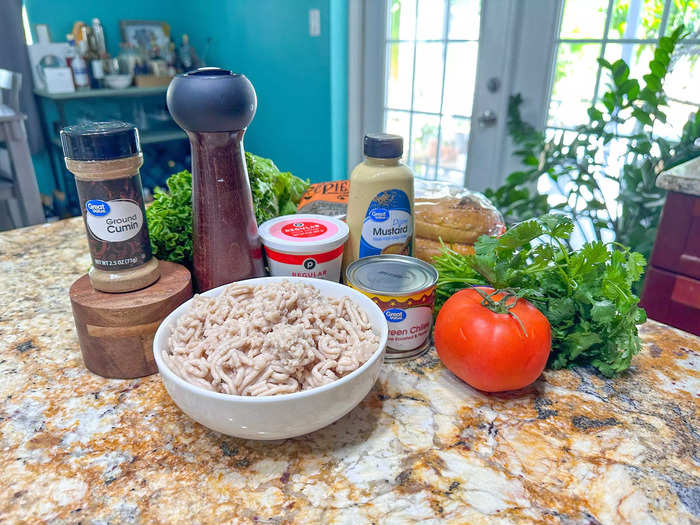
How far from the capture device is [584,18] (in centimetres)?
192

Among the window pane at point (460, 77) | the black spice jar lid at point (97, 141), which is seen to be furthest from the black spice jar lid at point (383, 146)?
the window pane at point (460, 77)

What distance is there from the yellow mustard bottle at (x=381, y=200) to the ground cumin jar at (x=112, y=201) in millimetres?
355

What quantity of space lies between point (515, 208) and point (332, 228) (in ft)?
4.13

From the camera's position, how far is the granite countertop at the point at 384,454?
51cm

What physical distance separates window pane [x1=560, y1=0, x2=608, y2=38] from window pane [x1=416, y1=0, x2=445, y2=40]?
1.94 feet

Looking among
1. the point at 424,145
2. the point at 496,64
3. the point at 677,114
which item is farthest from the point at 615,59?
the point at 424,145

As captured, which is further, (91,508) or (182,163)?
(182,163)

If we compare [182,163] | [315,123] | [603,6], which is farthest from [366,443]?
[182,163]

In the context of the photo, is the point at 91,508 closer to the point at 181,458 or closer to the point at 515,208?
the point at 181,458

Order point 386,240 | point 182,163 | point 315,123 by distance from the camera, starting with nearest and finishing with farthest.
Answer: point 386,240
point 315,123
point 182,163

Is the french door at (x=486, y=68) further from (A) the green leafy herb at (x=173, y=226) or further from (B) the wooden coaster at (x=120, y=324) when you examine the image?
(B) the wooden coaster at (x=120, y=324)

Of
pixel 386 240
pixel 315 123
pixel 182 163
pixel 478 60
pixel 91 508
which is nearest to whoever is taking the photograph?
pixel 91 508

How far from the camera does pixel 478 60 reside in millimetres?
2217

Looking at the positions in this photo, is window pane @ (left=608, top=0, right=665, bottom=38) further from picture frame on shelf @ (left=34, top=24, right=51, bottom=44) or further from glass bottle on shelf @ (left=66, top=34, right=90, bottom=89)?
picture frame on shelf @ (left=34, top=24, right=51, bottom=44)
